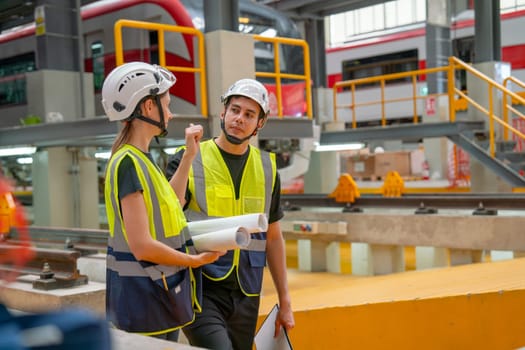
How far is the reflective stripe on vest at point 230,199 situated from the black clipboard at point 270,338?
0.19 m

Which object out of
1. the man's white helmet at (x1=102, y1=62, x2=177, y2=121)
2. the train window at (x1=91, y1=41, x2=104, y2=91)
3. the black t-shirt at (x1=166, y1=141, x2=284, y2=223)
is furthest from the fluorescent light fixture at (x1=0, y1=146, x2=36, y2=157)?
the man's white helmet at (x1=102, y1=62, x2=177, y2=121)

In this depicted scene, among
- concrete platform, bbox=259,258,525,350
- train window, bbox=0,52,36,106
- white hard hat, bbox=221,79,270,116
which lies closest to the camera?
white hard hat, bbox=221,79,270,116

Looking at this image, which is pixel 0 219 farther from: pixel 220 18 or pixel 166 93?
pixel 220 18

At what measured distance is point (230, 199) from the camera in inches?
114

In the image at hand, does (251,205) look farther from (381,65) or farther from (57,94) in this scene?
(381,65)

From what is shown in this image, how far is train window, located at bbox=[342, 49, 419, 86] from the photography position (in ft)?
71.8

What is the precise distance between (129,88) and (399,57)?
2081cm

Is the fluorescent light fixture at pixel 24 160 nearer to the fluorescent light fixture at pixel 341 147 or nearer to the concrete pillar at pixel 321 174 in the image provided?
the fluorescent light fixture at pixel 341 147

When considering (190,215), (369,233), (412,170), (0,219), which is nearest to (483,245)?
(369,233)

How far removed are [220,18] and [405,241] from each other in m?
3.85

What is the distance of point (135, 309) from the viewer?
228cm

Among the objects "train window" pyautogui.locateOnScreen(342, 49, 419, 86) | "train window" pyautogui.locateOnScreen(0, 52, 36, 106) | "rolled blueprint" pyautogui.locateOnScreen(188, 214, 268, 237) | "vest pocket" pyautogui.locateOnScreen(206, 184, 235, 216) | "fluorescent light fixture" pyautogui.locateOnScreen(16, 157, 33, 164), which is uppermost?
"train window" pyautogui.locateOnScreen(342, 49, 419, 86)

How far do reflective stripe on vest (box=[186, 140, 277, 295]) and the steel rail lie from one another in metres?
6.02

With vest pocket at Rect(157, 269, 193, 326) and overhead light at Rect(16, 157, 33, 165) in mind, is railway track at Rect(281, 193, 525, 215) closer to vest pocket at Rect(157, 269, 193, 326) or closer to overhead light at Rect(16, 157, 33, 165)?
overhead light at Rect(16, 157, 33, 165)
